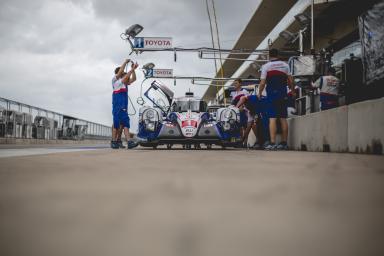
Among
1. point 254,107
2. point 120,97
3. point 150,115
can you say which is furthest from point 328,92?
point 120,97

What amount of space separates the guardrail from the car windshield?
7.86m

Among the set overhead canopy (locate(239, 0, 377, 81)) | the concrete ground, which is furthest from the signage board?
the concrete ground

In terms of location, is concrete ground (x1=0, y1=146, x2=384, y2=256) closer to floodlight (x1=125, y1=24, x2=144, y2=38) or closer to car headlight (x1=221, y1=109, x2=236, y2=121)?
car headlight (x1=221, y1=109, x2=236, y2=121)

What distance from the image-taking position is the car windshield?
8.20 m

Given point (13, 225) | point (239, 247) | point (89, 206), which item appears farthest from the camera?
point (89, 206)

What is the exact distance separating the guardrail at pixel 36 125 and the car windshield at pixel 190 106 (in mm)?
7865

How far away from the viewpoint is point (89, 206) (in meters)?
1.05

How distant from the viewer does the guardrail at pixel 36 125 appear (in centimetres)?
1348

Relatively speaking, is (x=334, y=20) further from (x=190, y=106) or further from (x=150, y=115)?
(x=150, y=115)

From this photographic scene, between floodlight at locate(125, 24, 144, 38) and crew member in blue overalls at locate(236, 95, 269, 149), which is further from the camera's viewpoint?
floodlight at locate(125, 24, 144, 38)

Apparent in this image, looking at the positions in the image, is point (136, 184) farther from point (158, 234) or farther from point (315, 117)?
point (315, 117)

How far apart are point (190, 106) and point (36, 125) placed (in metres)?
10.1

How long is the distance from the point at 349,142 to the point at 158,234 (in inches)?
185

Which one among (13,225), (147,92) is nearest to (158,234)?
(13,225)
